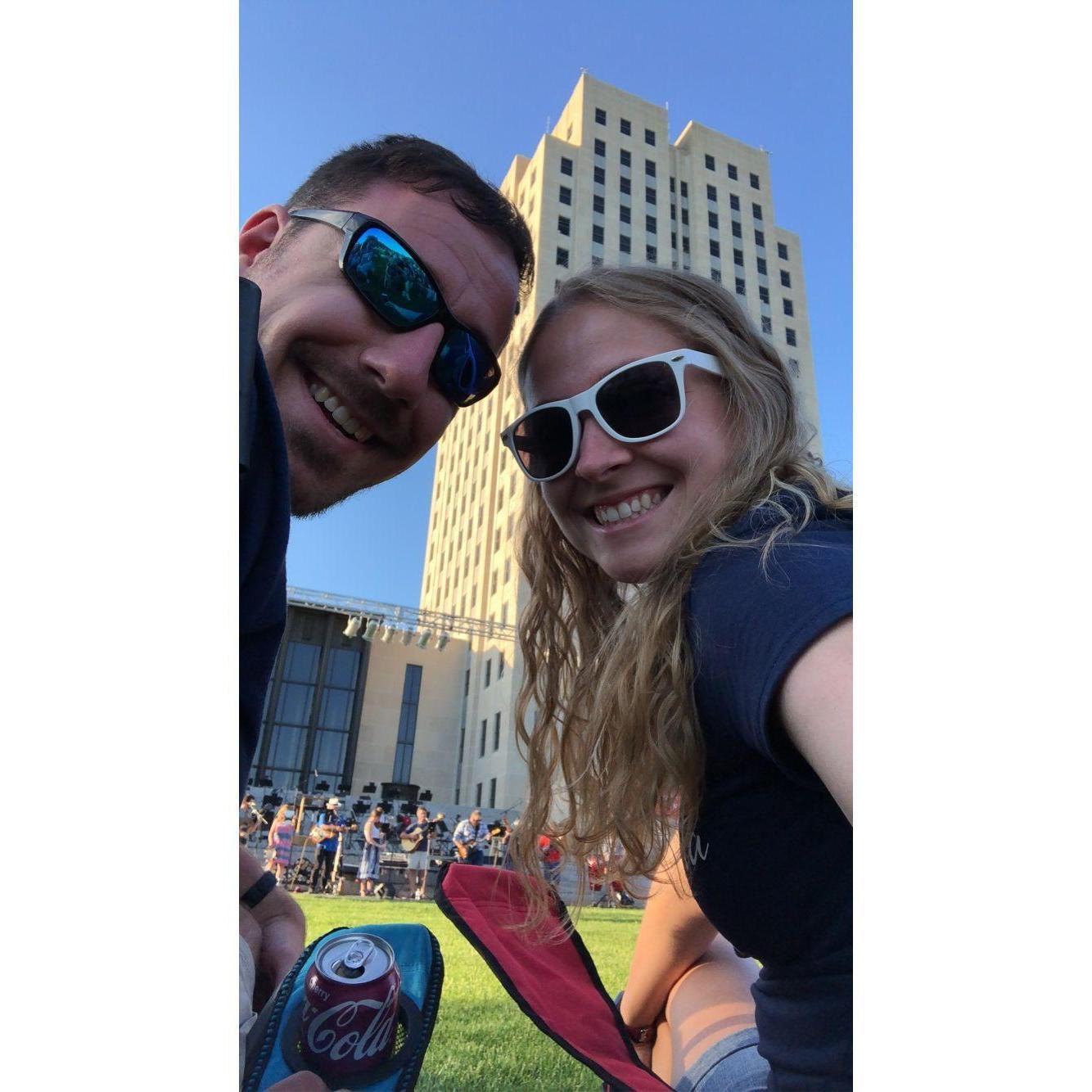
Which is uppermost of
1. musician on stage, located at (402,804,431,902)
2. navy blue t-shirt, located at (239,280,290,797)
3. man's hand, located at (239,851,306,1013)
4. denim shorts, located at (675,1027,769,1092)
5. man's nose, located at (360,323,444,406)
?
man's nose, located at (360,323,444,406)

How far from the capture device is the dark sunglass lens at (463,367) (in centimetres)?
94

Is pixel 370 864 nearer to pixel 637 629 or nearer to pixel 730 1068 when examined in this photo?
pixel 730 1068

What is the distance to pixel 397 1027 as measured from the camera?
30.2 inches

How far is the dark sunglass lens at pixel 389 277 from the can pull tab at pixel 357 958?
0.69m

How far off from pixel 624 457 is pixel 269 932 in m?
0.80

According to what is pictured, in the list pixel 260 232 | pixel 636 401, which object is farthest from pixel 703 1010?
pixel 260 232

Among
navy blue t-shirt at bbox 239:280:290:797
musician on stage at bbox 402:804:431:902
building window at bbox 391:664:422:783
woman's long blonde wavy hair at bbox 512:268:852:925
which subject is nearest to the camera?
navy blue t-shirt at bbox 239:280:290:797

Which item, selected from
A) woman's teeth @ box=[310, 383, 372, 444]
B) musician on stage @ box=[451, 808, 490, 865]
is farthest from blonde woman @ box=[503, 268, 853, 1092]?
musician on stage @ box=[451, 808, 490, 865]

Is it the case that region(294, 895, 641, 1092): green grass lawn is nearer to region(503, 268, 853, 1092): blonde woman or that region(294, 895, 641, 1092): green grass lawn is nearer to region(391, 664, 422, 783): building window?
region(503, 268, 853, 1092): blonde woman

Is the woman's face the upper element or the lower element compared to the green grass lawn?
upper

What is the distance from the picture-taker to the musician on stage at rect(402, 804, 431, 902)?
575cm
